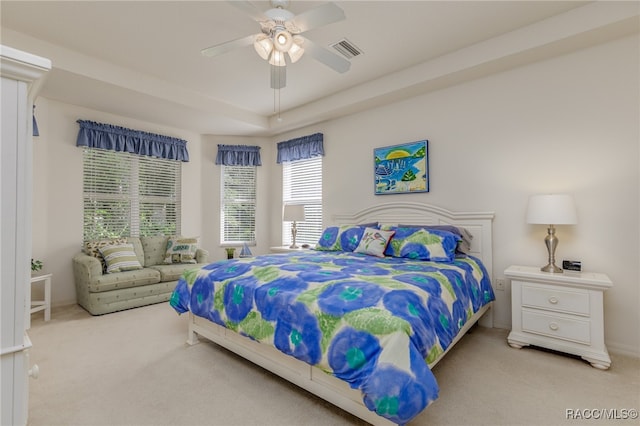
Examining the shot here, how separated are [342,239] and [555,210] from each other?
1.98m

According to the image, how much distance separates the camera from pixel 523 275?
98.8 inches

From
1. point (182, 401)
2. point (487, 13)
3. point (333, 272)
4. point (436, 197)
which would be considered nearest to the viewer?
point (182, 401)

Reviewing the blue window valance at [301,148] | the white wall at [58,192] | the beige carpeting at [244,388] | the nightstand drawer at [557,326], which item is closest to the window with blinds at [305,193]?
the blue window valance at [301,148]

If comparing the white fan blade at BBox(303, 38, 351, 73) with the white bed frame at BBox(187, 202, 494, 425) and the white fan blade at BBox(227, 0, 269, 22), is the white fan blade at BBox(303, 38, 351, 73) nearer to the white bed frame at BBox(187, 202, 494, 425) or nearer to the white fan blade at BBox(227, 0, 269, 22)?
the white fan blade at BBox(227, 0, 269, 22)

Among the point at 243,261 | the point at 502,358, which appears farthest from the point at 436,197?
the point at 243,261

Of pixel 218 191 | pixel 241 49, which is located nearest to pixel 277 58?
pixel 241 49

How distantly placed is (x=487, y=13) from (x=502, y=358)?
2773 millimetres

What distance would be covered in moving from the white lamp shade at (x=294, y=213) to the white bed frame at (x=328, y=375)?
491 mm

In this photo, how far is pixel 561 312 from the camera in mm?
2354

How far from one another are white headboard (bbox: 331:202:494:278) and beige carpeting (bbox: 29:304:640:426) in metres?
0.89

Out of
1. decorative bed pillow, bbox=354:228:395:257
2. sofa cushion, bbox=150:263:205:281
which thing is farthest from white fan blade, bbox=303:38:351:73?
sofa cushion, bbox=150:263:205:281

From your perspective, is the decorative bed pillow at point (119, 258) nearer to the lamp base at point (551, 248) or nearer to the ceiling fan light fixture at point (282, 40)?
the ceiling fan light fixture at point (282, 40)

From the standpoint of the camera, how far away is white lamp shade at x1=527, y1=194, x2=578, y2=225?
2441 millimetres

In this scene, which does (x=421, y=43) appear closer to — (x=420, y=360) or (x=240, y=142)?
(x=420, y=360)
